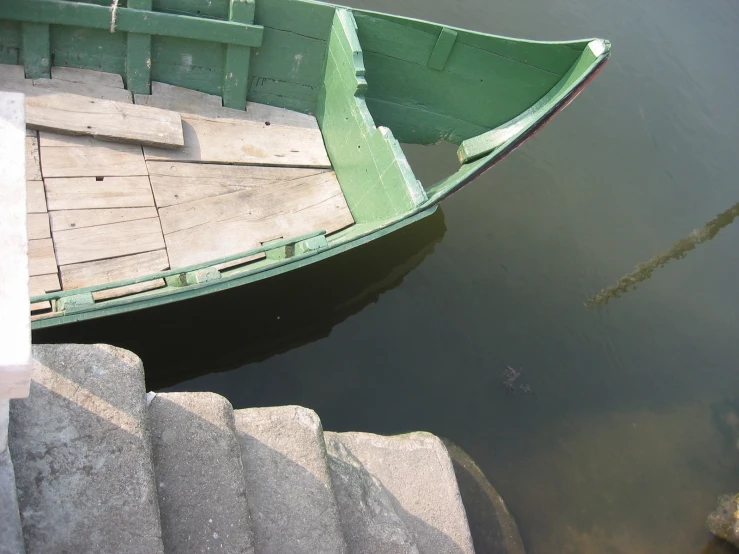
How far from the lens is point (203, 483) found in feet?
8.79

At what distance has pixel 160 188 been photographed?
5121 mm

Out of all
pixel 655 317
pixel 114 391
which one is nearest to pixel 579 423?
pixel 655 317

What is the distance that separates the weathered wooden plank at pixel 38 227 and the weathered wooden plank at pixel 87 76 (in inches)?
49.7

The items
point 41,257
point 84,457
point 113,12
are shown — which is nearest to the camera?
point 84,457

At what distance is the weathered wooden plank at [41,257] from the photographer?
4.39 m

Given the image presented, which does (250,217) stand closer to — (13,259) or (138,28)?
(138,28)

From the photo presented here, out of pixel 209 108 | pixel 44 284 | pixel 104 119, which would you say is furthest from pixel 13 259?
pixel 209 108

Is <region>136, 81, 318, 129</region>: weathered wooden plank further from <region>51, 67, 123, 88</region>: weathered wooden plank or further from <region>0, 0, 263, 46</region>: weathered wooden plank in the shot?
<region>0, 0, 263, 46</region>: weathered wooden plank

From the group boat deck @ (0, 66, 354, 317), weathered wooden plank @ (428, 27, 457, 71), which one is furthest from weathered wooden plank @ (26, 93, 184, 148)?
weathered wooden plank @ (428, 27, 457, 71)

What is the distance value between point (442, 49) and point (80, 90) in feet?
9.65

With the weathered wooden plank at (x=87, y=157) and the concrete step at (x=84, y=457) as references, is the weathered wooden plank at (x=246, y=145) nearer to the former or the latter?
the weathered wooden plank at (x=87, y=157)

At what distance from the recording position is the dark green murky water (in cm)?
551

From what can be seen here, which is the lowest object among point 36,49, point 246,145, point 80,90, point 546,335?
point 546,335

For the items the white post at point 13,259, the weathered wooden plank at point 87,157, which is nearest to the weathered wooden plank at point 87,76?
the weathered wooden plank at point 87,157
